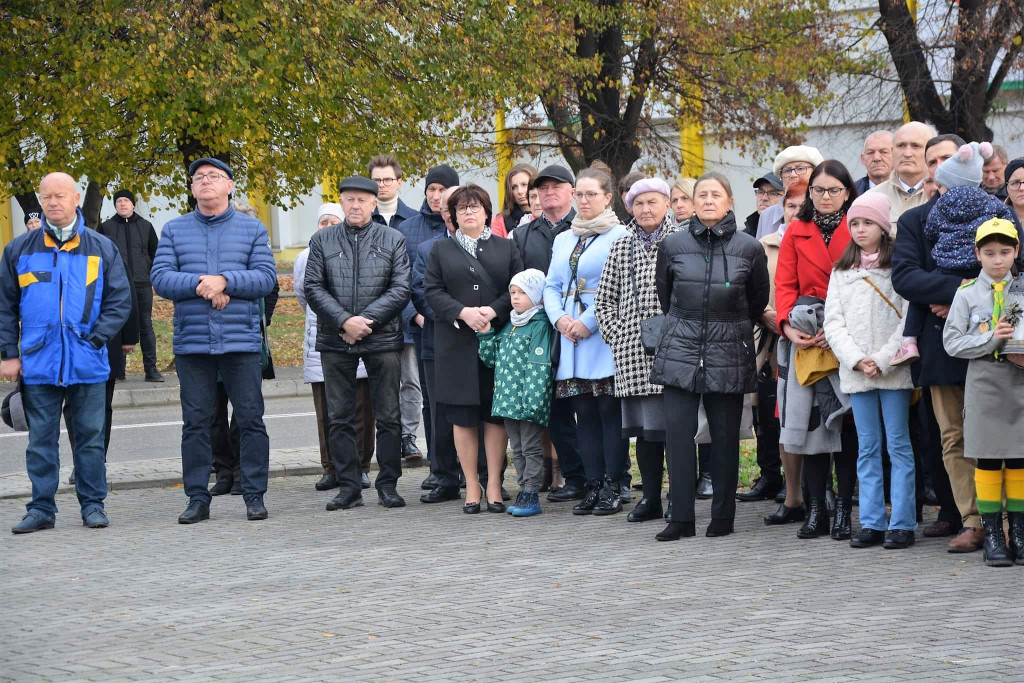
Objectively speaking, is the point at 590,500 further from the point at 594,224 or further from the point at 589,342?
the point at 594,224

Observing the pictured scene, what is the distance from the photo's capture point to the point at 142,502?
10258mm

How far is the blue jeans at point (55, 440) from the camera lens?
916 cm

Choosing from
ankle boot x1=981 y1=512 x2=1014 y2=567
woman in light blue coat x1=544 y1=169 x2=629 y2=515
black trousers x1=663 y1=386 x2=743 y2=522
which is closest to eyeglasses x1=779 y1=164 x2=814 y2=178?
woman in light blue coat x1=544 y1=169 x2=629 y2=515

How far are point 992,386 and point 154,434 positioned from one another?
9.52 m

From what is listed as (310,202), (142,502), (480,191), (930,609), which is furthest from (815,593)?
(310,202)

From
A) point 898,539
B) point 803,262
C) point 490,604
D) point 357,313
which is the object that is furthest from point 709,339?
point 357,313

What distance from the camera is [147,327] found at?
1722cm

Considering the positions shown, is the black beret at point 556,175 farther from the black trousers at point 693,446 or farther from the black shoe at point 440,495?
the black shoe at point 440,495

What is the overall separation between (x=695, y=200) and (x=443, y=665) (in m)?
3.61

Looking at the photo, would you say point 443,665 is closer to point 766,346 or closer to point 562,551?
point 562,551

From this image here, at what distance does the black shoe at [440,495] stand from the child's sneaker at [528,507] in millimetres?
815

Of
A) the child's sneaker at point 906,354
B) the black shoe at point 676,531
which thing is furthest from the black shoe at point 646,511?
the child's sneaker at point 906,354

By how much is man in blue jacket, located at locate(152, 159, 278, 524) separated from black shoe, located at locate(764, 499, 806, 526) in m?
3.21

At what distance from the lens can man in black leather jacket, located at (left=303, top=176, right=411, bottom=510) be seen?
955 cm
